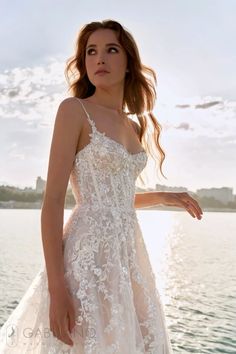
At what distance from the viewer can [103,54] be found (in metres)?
2.26

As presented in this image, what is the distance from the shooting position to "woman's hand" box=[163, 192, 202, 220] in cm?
216

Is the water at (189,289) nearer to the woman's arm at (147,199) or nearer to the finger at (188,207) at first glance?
the woman's arm at (147,199)

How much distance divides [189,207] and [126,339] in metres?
0.58

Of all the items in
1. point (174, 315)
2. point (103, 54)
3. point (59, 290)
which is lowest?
point (174, 315)

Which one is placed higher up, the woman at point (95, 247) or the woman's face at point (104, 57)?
the woman's face at point (104, 57)

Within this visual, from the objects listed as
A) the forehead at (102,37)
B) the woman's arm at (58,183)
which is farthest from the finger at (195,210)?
the forehead at (102,37)

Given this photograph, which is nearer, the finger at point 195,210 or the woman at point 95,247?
the woman at point 95,247

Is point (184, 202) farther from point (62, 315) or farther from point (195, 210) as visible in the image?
point (62, 315)

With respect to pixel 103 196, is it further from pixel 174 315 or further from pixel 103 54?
pixel 174 315

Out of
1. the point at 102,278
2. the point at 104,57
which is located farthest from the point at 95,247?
the point at 104,57

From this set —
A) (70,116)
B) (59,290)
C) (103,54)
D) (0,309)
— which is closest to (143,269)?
(59,290)

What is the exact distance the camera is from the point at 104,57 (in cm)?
226

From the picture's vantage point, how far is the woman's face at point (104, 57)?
7.43ft

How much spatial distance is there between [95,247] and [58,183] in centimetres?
27
